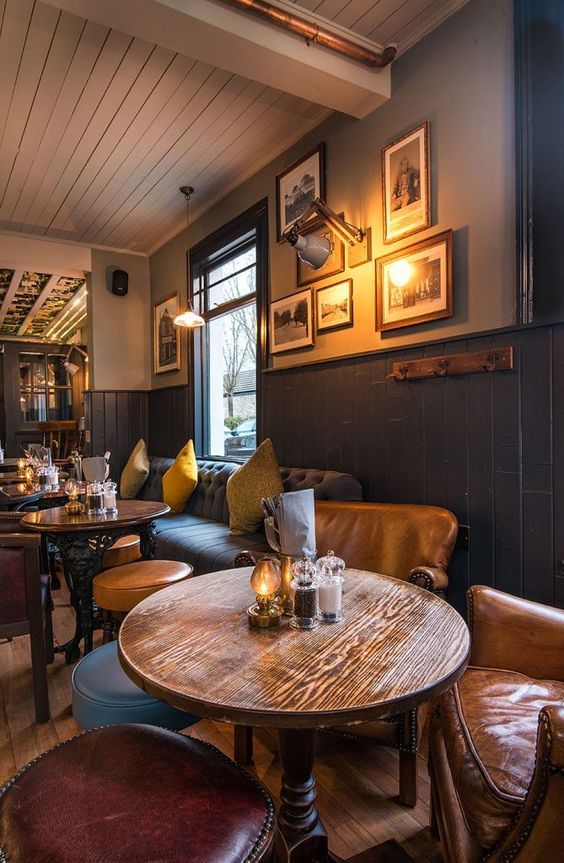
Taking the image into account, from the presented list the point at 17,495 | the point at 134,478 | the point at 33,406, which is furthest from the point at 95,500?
the point at 33,406

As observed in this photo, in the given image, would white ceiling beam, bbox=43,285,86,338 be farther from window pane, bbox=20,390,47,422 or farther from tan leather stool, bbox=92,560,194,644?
tan leather stool, bbox=92,560,194,644

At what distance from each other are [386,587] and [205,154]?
3.44 metres

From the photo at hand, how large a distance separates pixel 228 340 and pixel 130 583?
8.90ft

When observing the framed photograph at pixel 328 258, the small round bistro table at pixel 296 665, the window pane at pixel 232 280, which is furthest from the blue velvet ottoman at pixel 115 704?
the window pane at pixel 232 280

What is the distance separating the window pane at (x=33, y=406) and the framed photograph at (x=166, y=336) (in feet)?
15.9

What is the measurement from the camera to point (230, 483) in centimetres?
326

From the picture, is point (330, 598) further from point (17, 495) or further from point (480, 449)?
point (17, 495)

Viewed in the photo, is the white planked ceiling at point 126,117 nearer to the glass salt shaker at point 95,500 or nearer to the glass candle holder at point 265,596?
the glass salt shaker at point 95,500

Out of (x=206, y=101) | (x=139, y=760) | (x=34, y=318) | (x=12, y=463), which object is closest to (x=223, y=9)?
(x=206, y=101)

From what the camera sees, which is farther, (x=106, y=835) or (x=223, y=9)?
(x=223, y=9)

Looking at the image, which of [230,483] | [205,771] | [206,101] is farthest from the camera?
[230,483]

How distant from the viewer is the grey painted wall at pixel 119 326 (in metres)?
5.52

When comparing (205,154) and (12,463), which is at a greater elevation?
(205,154)

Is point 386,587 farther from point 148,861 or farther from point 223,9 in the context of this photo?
point 223,9
